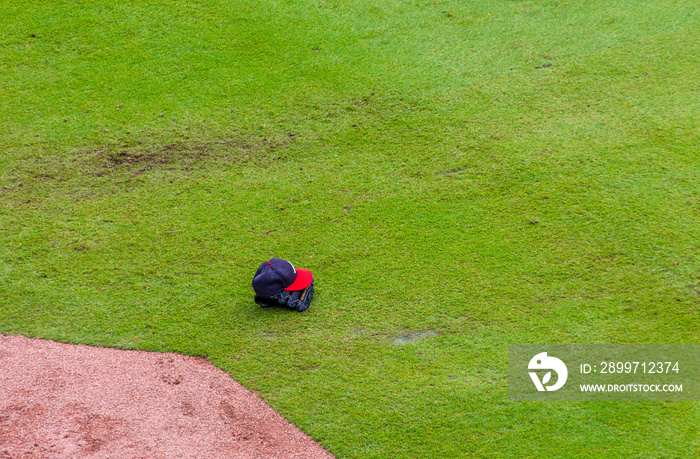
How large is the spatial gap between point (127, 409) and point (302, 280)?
76.4 inches

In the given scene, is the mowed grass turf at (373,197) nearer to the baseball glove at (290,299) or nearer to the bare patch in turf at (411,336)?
the bare patch in turf at (411,336)

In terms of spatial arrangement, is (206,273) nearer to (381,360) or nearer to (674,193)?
(381,360)

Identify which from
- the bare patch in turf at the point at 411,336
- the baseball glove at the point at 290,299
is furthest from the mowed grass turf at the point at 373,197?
the baseball glove at the point at 290,299

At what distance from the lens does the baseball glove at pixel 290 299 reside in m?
5.75

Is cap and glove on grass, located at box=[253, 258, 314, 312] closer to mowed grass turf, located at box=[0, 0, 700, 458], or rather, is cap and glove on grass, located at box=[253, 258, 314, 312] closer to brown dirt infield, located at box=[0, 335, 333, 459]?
mowed grass turf, located at box=[0, 0, 700, 458]

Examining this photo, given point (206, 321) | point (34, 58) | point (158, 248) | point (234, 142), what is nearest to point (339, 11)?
point (234, 142)

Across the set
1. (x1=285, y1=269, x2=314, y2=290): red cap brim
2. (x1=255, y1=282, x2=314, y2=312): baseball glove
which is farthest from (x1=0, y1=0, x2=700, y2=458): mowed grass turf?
(x1=285, y1=269, x2=314, y2=290): red cap brim

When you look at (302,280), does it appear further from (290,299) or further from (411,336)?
(411,336)

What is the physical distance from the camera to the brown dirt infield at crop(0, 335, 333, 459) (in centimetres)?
459

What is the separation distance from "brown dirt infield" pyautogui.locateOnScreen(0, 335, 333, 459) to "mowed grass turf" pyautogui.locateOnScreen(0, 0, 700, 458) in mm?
197
